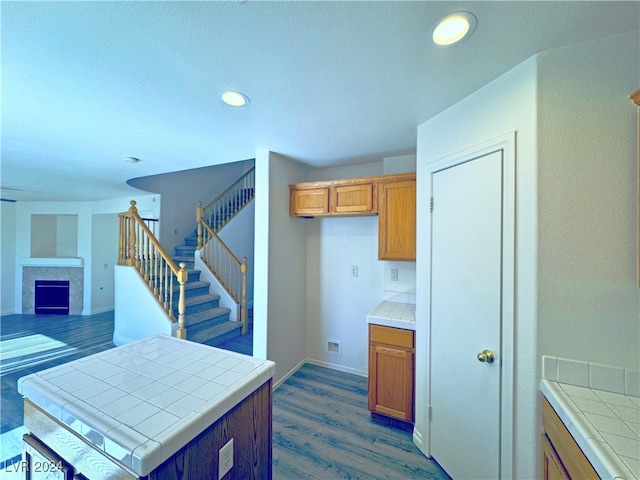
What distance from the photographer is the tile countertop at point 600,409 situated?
0.76 meters

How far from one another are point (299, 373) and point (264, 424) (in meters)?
2.04

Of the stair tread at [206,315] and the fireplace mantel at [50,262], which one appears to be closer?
the stair tread at [206,315]

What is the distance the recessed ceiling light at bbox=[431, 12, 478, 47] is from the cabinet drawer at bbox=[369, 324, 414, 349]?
1853mm

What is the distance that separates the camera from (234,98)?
155cm

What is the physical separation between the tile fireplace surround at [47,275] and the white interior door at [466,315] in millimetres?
7241

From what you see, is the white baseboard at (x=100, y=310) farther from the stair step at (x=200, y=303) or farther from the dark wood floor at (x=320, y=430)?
the stair step at (x=200, y=303)

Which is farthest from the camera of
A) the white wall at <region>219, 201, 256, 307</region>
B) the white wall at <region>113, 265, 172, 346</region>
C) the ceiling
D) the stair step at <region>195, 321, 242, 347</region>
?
the white wall at <region>219, 201, 256, 307</region>

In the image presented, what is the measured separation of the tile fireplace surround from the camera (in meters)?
5.62

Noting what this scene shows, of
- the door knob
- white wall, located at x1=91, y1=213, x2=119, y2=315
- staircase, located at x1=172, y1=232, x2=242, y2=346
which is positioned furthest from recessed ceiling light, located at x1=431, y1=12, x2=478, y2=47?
white wall, located at x1=91, y1=213, x2=119, y2=315

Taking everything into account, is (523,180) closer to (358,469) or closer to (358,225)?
(358,225)

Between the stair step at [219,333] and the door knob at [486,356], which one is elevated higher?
the door knob at [486,356]

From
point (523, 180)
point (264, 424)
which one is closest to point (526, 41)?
point (523, 180)

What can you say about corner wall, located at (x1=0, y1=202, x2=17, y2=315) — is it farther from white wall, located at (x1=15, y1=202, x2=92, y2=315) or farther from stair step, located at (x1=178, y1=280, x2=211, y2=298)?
stair step, located at (x1=178, y1=280, x2=211, y2=298)

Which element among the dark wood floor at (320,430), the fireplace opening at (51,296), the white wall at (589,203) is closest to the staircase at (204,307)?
the dark wood floor at (320,430)
